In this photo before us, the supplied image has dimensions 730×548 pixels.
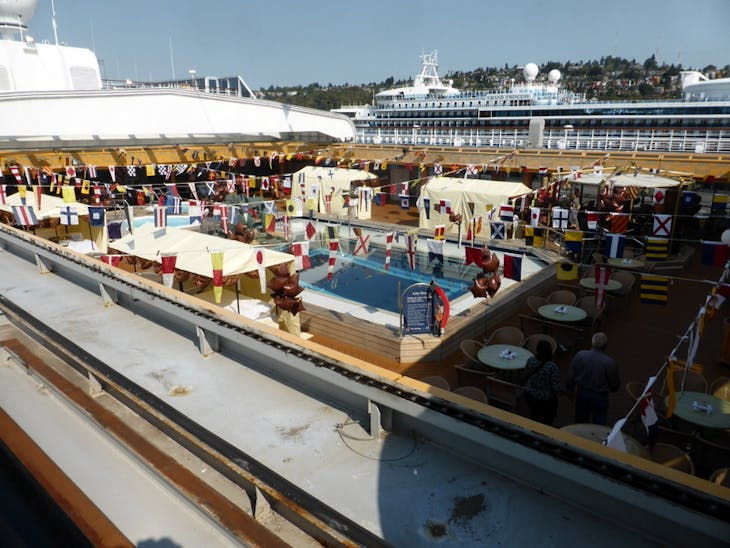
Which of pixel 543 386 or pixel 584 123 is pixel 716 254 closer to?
pixel 543 386

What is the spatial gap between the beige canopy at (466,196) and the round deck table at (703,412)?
11.5 meters

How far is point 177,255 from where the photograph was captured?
10.6 m

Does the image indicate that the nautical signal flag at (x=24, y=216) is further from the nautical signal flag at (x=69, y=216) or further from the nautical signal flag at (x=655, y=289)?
the nautical signal flag at (x=655, y=289)

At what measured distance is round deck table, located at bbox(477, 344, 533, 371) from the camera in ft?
26.0

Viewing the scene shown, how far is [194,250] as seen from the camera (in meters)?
10.8

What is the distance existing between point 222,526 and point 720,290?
315 inches

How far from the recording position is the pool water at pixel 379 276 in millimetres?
14398

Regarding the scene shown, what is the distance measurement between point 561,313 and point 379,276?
697 centimetres

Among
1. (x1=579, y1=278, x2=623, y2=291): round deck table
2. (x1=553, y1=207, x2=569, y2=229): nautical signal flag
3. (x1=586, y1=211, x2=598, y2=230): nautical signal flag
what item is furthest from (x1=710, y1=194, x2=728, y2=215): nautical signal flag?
(x1=579, y1=278, x2=623, y2=291): round deck table

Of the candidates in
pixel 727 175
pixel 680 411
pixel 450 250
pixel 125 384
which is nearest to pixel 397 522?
pixel 125 384

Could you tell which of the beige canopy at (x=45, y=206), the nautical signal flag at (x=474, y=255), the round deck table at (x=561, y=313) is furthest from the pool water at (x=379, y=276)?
the beige canopy at (x=45, y=206)

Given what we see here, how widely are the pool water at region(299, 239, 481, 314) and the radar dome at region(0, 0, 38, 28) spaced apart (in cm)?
2795

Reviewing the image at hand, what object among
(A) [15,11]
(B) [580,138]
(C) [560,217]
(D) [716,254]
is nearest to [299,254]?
(D) [716,254]

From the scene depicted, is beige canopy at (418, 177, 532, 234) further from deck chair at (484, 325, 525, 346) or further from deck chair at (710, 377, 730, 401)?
deck chair at (710, 377, 730, 401)
